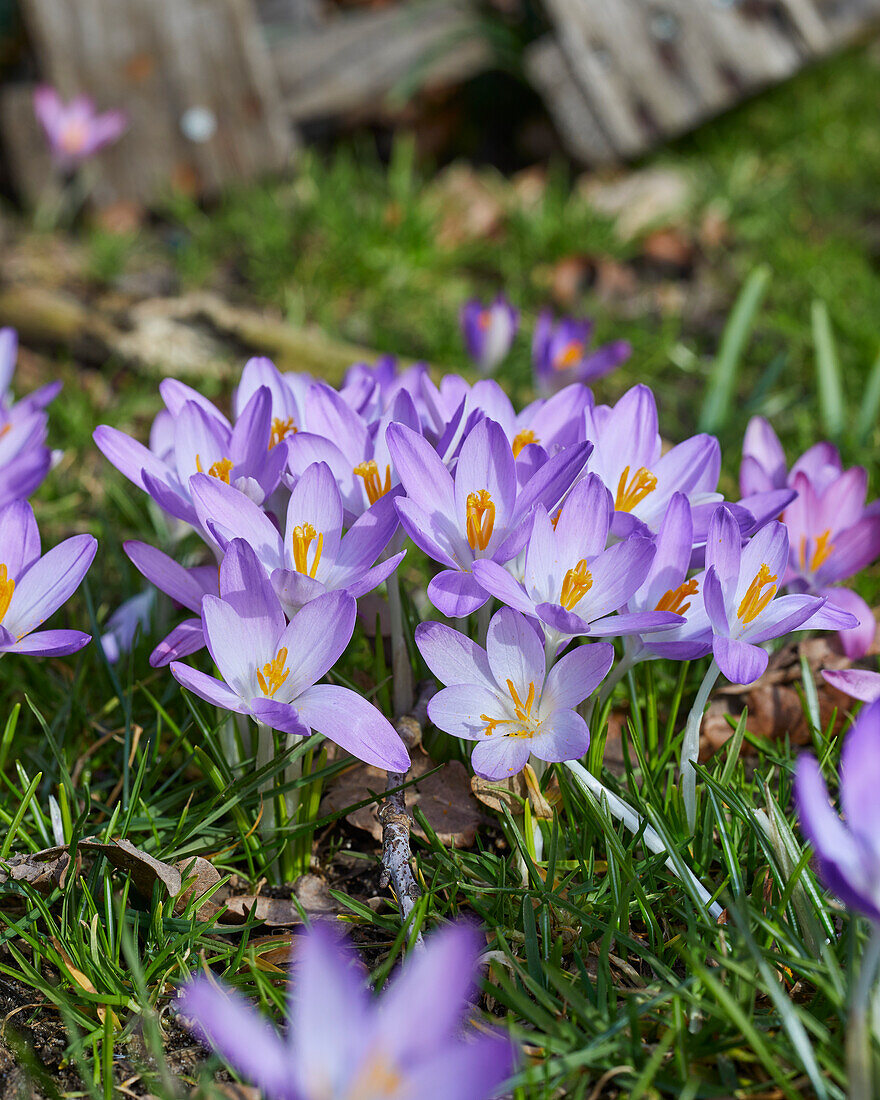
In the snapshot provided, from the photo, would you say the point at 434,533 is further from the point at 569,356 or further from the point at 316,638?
the point at 569,356

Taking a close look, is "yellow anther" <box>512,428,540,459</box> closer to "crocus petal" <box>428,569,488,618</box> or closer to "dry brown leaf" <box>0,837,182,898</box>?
"crocus petal" <box>428,569,488,618</box>

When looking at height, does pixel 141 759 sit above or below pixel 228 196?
below

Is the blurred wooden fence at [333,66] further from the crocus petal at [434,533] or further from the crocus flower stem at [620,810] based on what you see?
the crocus flower stem at [620,810]

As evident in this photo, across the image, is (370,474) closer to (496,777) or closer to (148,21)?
(496,777)

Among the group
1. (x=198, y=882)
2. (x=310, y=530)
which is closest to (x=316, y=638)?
(x=310, y=530)

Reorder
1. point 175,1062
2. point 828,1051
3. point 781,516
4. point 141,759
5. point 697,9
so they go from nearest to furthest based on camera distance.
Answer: point 828,1051
point 175,1062
point 141,759
point 781,516
point 697,9

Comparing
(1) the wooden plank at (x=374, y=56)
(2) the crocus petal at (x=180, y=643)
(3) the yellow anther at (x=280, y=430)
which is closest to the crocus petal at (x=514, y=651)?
(2) the crocus petal at (x=180, y=643)

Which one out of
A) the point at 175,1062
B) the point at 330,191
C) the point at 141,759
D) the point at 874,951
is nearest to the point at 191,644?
the point at 141,759
